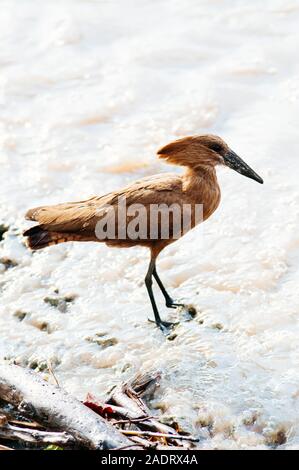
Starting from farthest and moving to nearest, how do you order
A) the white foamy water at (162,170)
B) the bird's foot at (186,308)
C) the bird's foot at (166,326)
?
the bird's foot at (186,308)
the bird's foot at (166,326)
the white foamy water at (162,170)

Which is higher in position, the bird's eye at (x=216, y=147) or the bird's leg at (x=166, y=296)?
the bird's eye at (x=216, y=147)

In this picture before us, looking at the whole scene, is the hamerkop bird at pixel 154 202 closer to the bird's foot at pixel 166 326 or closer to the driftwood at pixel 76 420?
the bird's foot at pixel 166 326

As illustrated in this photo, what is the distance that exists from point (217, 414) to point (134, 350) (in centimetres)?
92

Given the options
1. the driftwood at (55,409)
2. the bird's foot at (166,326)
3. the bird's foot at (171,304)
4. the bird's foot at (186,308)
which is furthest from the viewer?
the bird's foot at (171,304)

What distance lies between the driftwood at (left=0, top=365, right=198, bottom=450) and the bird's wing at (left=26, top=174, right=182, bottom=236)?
4.40 ft

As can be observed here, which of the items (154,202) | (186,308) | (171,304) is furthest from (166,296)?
(154,202)

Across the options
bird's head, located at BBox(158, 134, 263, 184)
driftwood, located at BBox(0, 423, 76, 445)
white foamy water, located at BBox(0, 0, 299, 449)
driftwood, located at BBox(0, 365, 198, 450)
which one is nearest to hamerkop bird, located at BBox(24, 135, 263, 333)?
bird's head, located at BBox(158, 134, 263, 184)

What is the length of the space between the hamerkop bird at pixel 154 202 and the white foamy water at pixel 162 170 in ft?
1.51

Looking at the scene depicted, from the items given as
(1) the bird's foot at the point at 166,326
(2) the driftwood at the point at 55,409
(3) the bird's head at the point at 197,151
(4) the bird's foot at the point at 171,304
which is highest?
(3) the bird's head at the point at 197,151

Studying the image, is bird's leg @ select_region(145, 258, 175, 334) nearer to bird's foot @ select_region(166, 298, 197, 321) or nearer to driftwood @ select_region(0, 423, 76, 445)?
bird's foot @ select_region(166, 298, 197, 321)

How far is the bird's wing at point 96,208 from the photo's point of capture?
5637mm

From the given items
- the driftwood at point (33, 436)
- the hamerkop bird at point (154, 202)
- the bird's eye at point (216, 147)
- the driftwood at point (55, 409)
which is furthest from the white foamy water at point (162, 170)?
the bird's eye at point (216, 147)

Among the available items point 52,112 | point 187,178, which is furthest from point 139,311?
point 52,112

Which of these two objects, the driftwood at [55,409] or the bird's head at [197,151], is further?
the bird's head at [197,151]
